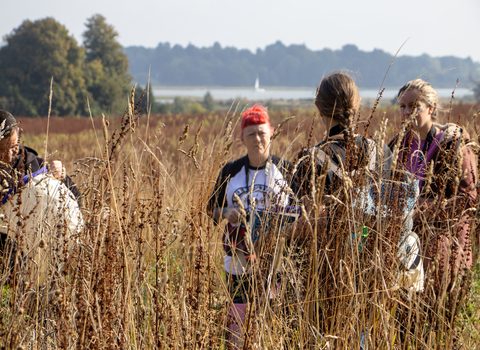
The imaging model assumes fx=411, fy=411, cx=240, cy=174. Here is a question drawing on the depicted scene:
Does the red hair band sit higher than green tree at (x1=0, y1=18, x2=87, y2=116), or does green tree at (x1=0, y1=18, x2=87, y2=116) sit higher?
green tree at (x1=0, y1=18, x2=87, y2=116)

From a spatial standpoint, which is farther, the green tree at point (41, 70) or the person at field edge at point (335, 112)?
the green tree at point (41, 70)

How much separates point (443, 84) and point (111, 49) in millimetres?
177025

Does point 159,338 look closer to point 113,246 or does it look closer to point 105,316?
point 105,316

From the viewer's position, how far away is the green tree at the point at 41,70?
125ft

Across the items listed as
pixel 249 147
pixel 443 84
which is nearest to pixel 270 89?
pixel 443 84

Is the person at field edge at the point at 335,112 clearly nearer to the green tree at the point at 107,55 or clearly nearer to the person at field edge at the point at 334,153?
the person at field edge at the point at 334,153

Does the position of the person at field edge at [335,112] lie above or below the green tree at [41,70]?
below

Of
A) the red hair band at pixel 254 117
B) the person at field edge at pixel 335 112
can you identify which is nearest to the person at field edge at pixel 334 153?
the person at field edge at pixel 335 112

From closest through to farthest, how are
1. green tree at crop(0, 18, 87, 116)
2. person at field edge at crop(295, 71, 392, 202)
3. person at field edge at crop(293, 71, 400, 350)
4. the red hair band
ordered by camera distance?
person at field edge at crop(293, 71, 400, 350)
person at field edge at crop(295, 71, 392, 202)
the red hair band
green tree at crop(0, 18, 87, 116)

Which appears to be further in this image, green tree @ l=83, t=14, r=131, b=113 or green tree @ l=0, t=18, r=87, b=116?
green tree @ l=83, t=14, r=131, b=113

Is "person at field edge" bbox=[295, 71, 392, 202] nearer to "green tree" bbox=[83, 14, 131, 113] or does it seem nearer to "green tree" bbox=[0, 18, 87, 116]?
"green tree" bbox=[0, 18, 87, 116]

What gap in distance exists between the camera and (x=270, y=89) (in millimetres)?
197750

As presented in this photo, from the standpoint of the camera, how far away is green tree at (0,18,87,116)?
38.0m

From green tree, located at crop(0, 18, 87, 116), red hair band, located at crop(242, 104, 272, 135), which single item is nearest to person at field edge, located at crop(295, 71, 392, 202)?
red hair band, located at crop(242, 104, 272, 135)
